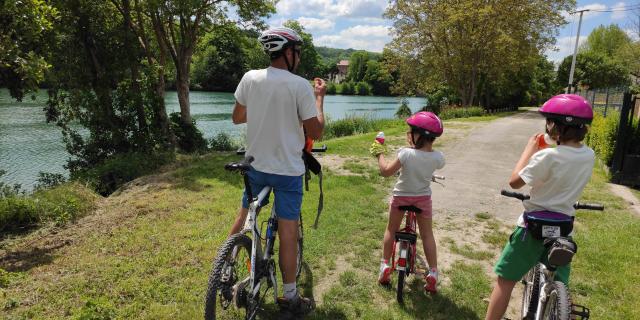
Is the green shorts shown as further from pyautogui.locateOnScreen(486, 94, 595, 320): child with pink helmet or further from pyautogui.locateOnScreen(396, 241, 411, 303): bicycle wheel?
pyautogui.locateOnScreen(396, 241, 411, 303): bicycle wheel

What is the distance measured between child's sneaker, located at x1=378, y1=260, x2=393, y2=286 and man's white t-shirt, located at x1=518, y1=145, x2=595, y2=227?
1.70m

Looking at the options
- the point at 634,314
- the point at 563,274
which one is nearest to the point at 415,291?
the point at 563,274

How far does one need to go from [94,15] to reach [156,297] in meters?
10.5

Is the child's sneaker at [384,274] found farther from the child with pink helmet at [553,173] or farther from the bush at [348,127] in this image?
the bush at [348,127]

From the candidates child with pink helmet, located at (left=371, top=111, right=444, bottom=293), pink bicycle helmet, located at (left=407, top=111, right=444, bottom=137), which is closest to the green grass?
child with pink helmet, located at (left=371, top=111, right=444, bottom=293)

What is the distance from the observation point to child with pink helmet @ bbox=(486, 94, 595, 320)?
8.05ft

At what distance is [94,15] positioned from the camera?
453 inches

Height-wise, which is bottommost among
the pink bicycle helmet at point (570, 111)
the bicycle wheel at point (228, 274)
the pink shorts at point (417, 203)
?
the bicycle wheel at point (228, 274)

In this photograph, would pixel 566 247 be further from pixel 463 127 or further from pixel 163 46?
pixel 463 127

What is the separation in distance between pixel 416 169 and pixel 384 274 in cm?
111

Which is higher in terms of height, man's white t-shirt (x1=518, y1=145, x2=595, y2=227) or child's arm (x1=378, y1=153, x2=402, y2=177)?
man's white t-shirt (x1=518, y1=145, x2=595, y2=227)

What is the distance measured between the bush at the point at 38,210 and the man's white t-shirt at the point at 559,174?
20.5 feet

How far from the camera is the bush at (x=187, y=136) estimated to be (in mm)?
14161

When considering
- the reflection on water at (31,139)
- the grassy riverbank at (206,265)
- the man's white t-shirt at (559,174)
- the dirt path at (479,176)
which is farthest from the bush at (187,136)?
the man's white t-shirt at (559,174)
